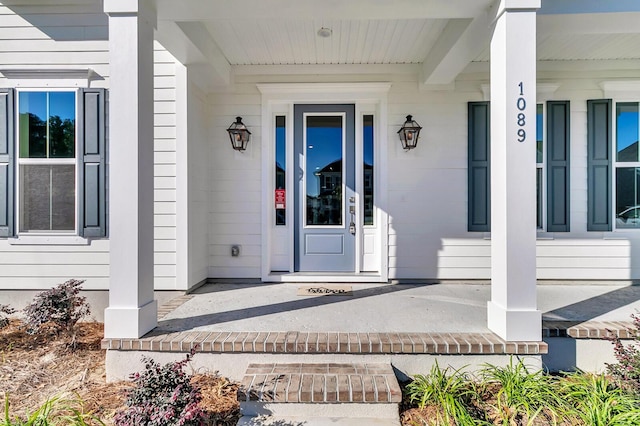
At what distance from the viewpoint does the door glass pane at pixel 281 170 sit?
15.3 feet

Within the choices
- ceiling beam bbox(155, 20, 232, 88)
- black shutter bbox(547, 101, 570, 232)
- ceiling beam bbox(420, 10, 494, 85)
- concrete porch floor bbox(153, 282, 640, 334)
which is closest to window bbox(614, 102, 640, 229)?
black shutter bbox(547, 101, 570, 232)

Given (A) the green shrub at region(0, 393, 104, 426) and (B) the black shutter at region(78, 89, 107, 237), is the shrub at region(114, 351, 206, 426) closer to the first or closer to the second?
(A) the green shrub at region(0, 393, 104, 426)

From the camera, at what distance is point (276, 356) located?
2576 millimetres

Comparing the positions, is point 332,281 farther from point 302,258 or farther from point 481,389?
point 481,389

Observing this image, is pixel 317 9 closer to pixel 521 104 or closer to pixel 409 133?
pixel 521 104

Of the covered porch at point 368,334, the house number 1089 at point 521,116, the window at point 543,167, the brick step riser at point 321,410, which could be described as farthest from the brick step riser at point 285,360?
the window at point 543,167

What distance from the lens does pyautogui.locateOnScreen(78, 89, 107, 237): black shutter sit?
3914 millimetres

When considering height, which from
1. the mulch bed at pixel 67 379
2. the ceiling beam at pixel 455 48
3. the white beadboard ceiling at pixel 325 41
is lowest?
the mulch bed at pixel 67 379

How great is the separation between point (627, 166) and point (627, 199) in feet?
1.34

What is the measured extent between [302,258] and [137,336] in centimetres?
235

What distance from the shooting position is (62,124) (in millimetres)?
3990

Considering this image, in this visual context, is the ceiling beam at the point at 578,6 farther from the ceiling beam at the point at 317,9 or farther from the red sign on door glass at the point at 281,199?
the red sign on door glass at the point at 281,199

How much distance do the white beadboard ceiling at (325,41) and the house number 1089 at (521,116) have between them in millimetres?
1299

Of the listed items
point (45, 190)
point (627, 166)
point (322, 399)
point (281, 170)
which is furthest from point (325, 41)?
point (627, 166)
